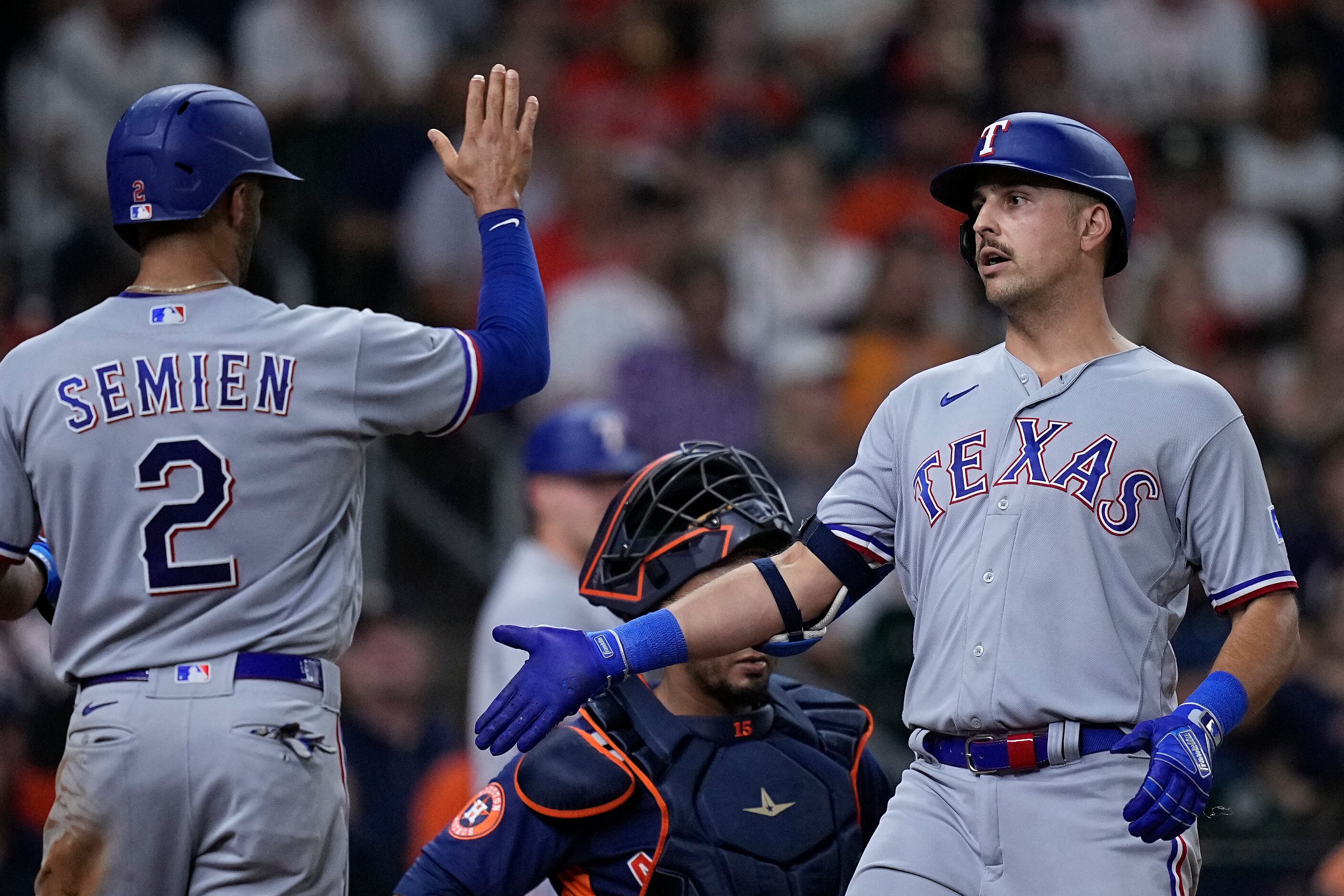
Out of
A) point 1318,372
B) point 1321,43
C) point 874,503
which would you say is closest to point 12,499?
point 874,503

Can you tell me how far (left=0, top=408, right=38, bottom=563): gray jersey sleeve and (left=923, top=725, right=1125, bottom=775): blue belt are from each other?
1.80 meters

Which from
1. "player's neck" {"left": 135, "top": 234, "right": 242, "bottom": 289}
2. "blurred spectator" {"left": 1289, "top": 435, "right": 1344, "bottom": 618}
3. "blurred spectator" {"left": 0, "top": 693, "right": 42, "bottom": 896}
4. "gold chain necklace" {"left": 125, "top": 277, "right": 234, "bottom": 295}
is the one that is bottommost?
"blurred spectator" {"left": 0, "top": 693, "right": 42, "bottom": 896}

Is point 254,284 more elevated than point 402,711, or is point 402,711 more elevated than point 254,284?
point 254,284

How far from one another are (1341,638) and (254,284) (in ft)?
15.7

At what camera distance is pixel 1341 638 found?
684 cm

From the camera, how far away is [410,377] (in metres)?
3.27

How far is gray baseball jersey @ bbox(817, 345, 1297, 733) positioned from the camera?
2.95 meters

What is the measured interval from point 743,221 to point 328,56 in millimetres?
2259

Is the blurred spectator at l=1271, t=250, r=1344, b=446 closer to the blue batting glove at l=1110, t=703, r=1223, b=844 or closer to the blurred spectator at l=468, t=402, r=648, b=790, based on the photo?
the blurred spectator at l=468, t=402, r=648, b=790

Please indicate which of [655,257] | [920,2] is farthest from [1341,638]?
[920,2]

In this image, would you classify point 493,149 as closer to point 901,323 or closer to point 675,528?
point 675,528

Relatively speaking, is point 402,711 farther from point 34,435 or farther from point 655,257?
point 34,435

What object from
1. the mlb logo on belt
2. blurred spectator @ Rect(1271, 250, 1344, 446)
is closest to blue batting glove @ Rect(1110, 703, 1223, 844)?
the mlb logo on belt

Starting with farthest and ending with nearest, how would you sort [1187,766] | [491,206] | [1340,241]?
[1340,241] < [491,206] < [1187,766]
